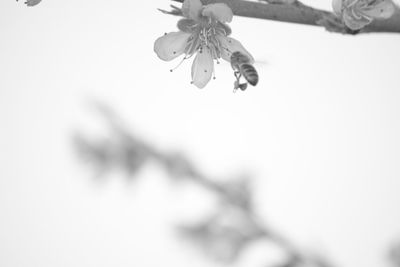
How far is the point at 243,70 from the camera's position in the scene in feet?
5.42

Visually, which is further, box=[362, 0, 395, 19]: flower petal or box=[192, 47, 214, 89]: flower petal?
box=[192, 47, 214, 89]: flower petal

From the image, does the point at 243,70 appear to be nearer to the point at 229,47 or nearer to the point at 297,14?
the point at 229,47

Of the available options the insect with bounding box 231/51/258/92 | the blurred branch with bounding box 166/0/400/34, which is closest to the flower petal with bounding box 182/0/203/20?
the blurred branch with bounding box 166/0/400/34

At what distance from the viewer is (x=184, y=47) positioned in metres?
1.79

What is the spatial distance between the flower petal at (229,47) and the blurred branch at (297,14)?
17.5 inches

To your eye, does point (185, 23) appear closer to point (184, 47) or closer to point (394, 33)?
point (184, 47)

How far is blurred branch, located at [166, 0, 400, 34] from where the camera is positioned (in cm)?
117

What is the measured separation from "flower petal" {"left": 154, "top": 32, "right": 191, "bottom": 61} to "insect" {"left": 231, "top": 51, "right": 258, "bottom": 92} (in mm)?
195

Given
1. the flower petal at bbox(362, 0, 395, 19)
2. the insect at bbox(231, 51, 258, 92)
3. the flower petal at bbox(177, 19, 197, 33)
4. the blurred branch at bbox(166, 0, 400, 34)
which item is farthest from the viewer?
the insect at bbox(231, 51, 258, 92)

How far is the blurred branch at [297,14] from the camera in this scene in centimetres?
117

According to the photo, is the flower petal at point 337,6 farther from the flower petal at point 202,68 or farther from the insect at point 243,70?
the flower petal at point 202,68

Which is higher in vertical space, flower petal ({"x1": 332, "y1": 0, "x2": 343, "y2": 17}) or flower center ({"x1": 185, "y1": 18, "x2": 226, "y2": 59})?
flower center ({"x1": 185, "y1": 18, "x2": 226, "y2": 59})

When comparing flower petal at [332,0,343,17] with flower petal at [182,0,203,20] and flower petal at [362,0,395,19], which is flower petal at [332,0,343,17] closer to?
flower petal at [362,0,395,19]

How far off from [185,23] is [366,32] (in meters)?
0.58
